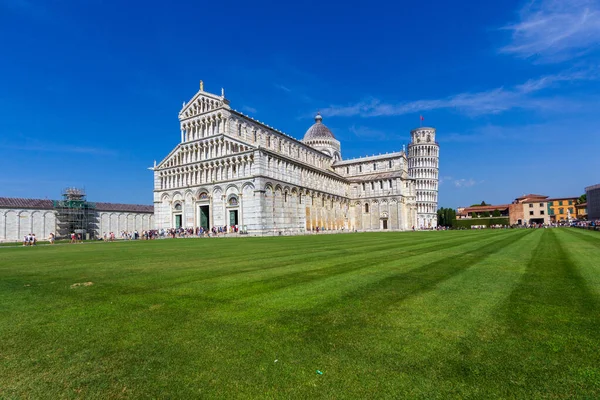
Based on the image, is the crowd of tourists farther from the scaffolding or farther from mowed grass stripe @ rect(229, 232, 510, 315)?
mowed grass stripe @ rect(229, 232, 510, 315)

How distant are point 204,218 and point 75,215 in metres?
22.1

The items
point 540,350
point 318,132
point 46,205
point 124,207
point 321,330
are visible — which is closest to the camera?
point 540,350

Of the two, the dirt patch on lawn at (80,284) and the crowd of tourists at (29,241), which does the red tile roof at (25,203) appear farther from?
the dirt patch on lawn at (80,284)

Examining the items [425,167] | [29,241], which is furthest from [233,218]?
[425,167]

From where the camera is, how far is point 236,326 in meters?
4.71

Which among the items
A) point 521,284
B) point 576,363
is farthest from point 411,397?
point 521,284

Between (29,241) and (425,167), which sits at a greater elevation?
(425,167)

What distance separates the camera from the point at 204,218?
52.1 meters

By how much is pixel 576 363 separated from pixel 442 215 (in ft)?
343

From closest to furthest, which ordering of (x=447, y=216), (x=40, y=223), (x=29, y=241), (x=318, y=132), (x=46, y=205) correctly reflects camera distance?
(x=29, y=241)
(x=40, y=223)
(x=46, y=205)
(x=318, y=132)
(x=447, y=216)

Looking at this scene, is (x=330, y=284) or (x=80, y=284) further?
(x=80, y=284)

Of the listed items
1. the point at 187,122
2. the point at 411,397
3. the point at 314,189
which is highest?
the point at 187,122

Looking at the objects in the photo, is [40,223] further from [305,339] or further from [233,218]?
[305,339]

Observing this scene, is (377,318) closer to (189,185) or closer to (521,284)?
(521,284)
